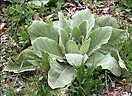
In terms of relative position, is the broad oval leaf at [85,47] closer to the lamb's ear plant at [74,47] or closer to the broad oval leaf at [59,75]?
the lamb's ear plant at [74,47]

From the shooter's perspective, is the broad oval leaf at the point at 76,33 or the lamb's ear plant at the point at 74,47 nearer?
the lamb's ear plant at the point at 74,47

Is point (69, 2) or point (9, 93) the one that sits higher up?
point (69, 2)

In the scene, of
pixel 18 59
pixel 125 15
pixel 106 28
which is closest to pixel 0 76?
pixel 18 59

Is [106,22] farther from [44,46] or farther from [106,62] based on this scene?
[44,46]

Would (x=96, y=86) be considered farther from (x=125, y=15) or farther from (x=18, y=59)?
(x=125, y=15)

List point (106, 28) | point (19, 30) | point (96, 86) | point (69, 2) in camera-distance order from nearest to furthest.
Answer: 1. point (96, 86)
2. point (106, 28)
3. point (19, 30)
4. point (69, 2)

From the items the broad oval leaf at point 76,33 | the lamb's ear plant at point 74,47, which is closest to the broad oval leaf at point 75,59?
the lamb's ear plant at point 74,47
